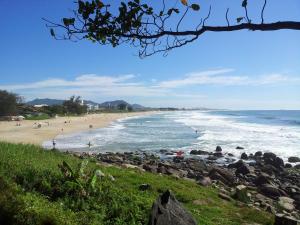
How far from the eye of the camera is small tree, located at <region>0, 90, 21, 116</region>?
72.6 metres

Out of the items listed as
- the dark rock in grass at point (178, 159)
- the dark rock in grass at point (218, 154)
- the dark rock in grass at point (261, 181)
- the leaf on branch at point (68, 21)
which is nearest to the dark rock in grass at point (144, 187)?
the leaf on branch at point (68, 21)

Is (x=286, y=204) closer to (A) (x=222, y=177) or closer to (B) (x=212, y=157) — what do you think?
(A) (x=222, y=177)

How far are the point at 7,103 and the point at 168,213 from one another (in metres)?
70.6

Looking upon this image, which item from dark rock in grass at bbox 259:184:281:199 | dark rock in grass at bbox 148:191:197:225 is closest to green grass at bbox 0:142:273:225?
dark rock in grass at bbox 148:191:197:225

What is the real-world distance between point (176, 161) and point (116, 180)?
16.5m

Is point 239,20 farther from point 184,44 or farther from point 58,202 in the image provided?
point 58,202

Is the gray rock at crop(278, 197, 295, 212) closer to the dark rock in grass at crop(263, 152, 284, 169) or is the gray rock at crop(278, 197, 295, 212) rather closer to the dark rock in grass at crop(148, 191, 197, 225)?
the dark rock in grass at crop(148, 191, 197, 225)

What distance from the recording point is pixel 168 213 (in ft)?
23.4

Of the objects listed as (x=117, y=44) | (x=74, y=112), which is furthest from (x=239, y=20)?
(x=74, y=112)

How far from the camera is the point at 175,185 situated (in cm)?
1212

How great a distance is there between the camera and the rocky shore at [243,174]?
13875mm

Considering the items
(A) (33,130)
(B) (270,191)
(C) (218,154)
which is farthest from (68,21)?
(A) (33,130)

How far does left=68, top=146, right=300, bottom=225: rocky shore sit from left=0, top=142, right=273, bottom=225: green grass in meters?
1.03

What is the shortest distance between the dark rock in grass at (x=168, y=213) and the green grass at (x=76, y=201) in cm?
80
